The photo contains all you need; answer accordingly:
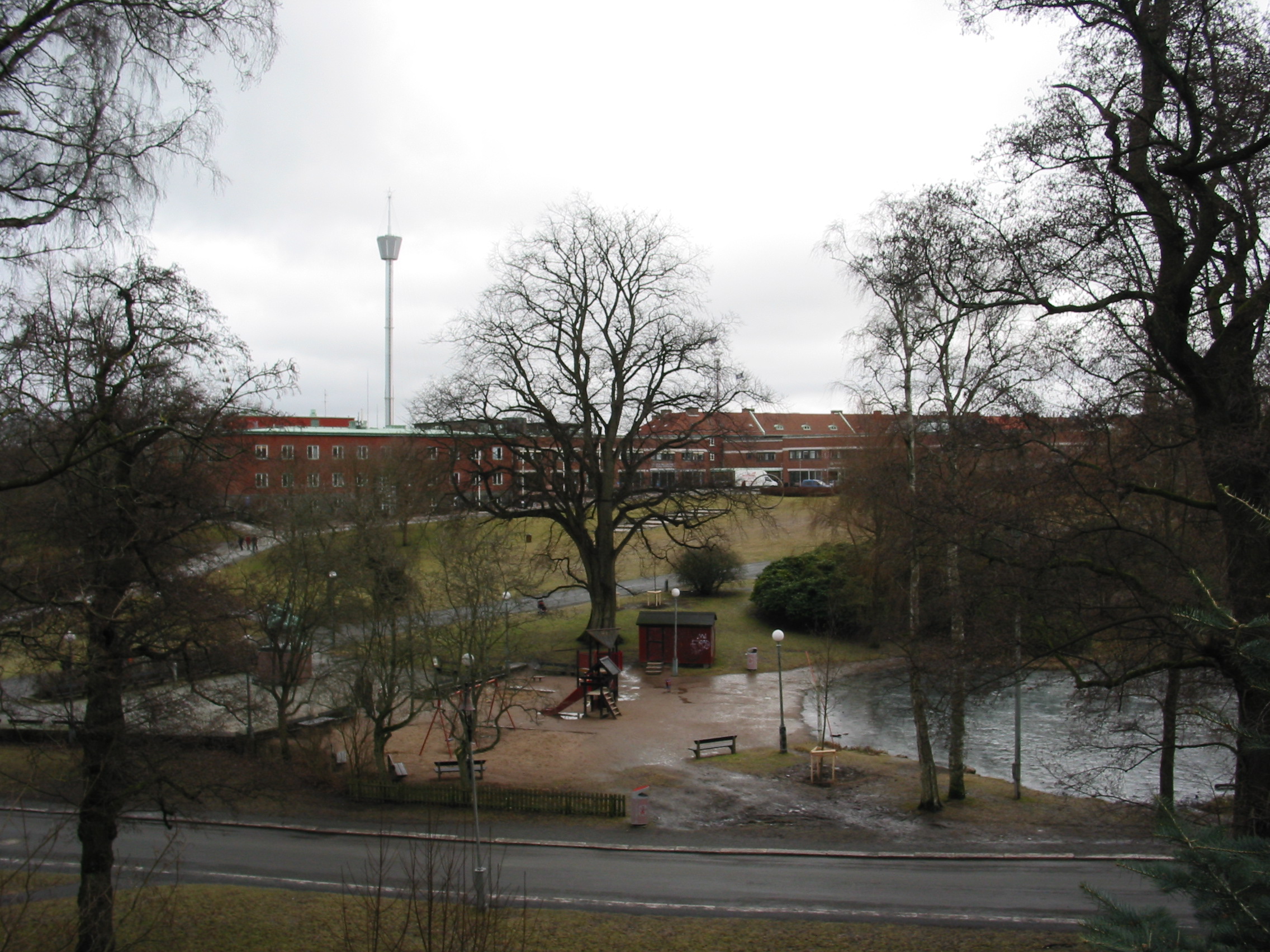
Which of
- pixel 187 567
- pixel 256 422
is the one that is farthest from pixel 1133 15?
pixel 187 567

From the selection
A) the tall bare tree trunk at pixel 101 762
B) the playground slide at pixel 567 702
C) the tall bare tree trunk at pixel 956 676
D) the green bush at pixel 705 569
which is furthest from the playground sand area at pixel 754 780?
the green bush at pixel 705 569

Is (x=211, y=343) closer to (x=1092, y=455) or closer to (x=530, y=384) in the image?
(x=1092, y=455)

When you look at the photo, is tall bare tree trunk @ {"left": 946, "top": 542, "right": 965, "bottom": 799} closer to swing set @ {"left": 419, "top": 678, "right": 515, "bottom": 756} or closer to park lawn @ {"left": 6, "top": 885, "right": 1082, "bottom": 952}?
park lawn @ {"left": 6, "top": 885, "right": 1082, "bottom": 952}

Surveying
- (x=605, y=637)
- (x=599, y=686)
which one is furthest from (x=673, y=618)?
(x=599, y=686)

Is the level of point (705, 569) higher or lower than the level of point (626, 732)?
higher

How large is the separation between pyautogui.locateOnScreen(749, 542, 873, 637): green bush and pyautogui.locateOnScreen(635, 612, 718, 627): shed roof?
5014 mm

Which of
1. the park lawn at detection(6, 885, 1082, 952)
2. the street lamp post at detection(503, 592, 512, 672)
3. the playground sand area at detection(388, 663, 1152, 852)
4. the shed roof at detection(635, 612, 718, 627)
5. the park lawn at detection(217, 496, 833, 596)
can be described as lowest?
the playground sand area at detection(388, 663, 1152, 852)

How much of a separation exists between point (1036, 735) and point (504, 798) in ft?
57.2

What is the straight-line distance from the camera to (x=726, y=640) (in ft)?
138

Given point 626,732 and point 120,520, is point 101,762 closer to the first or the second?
point 120,520

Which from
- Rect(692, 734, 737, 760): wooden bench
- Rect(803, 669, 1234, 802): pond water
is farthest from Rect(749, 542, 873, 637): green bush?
Rect(692, 734, 737, 760): wooden bench

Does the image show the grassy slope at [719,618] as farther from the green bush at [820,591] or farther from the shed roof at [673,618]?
the shed roof at [673,618]

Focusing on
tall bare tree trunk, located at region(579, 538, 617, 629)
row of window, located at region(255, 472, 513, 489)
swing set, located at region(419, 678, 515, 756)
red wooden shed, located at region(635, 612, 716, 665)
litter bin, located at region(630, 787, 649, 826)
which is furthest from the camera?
red wooden shed, located at region(635, 612, 716, 665)

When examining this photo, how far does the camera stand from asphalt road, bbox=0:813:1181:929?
1357 centimetres
